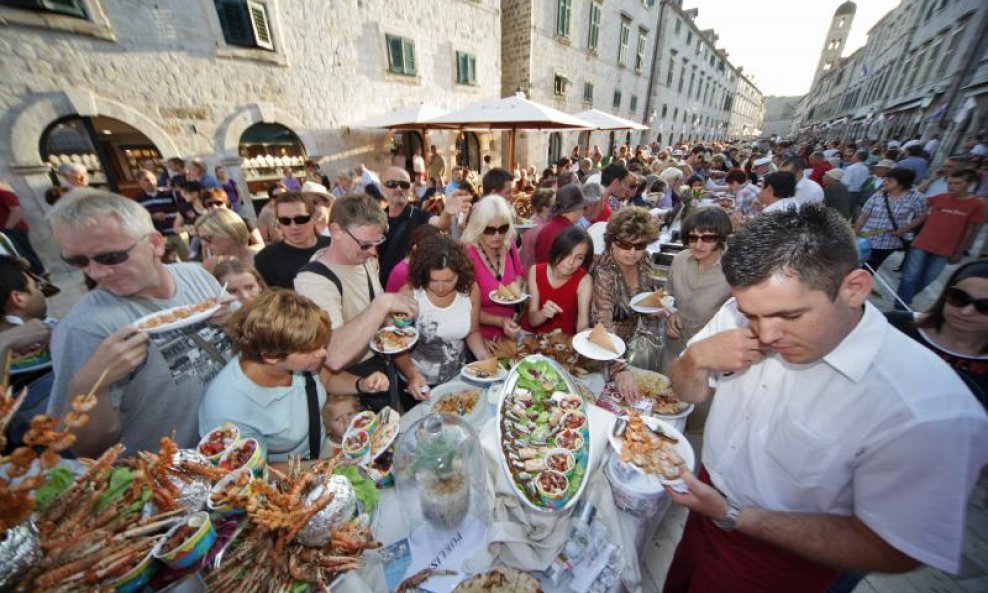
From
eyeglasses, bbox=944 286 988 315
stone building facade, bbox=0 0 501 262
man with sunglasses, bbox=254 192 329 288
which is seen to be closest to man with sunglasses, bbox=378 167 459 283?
man with sunglasses, bbox=254 192 329 288

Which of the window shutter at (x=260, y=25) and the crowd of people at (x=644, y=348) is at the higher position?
the window shutter at (x=260, y=25)

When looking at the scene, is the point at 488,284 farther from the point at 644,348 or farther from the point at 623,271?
the point at 644,348

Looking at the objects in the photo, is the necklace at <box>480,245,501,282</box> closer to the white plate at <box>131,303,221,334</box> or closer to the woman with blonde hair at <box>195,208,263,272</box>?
the white plate at <box>131,303,221,334</box>

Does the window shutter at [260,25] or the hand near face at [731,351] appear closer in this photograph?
the hand near face at [731,351]

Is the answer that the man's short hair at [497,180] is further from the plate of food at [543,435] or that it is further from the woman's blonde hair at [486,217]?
the plate of food at [543,435]

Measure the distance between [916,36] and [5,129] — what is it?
46.0 meters

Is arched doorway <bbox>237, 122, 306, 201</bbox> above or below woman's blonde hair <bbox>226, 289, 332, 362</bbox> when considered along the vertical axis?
above

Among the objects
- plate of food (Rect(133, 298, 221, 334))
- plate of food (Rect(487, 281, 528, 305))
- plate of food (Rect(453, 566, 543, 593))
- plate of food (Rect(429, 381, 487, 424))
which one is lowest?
plate of food (Rect(429, 381, 487, 424))

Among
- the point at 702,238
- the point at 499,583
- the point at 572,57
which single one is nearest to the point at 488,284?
the point at 702,238

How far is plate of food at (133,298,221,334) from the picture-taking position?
1.80m

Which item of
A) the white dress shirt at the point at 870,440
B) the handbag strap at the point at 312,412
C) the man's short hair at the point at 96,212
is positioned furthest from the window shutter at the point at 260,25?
the white dress shirt at the point at 870,440

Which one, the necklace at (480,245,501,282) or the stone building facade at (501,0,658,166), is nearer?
the necklace at (480,245,501,282)

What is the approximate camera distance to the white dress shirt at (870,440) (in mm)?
1220

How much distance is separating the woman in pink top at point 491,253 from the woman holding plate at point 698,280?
5.57ft
